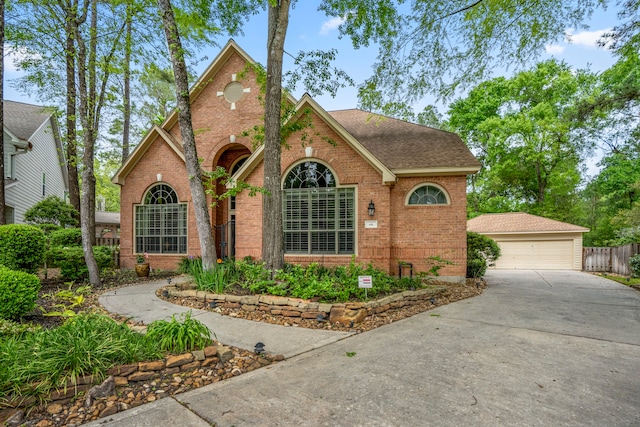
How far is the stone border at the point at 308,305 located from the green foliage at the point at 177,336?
193 cm

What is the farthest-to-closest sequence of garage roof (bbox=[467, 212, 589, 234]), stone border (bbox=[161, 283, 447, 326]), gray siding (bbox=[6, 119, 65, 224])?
garage roof (bbox=[467, 212, 589, 234])
gray siding (bbox=[6, 119, 65, 224])
stone border (bbox=[161, 283, 447, 326])

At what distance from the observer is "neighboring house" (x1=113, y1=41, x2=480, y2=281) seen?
9.21m

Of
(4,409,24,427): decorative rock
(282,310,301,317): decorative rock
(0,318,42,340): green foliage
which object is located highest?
(0,318,42,340): green foliage

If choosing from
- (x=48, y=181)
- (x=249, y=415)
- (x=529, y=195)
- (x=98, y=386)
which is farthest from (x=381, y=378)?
(x=529, y=195)

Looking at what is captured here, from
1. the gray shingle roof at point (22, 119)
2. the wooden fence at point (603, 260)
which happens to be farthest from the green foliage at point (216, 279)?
the wooden fence at point (603, 260)

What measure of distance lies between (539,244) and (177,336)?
19.9m

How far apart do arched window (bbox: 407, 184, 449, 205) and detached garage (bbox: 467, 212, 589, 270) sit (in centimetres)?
958

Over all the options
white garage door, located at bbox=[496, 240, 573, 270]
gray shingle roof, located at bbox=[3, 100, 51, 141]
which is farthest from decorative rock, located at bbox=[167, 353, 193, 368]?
gray shingle roof, located at bbox=[3, 100, 51, 141]

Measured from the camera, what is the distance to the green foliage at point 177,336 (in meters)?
3.53

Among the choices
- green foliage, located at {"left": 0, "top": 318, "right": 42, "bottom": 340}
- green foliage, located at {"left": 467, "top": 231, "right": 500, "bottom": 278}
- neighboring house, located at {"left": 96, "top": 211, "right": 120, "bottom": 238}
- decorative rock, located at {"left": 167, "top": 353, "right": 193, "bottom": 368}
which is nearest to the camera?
decorative rock, located at {"left": 167, "top": 353, "right": 193, "bottom": 368}

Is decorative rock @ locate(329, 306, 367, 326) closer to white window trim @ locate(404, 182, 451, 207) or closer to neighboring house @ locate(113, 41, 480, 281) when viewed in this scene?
neighboring house @ locate(113, 41, 480, 281)

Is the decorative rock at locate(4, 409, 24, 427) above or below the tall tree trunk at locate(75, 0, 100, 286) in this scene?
below

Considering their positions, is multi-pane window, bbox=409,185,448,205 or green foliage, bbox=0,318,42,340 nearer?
green foliage, bbox=0,318,42,340

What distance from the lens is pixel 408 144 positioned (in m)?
11.2
